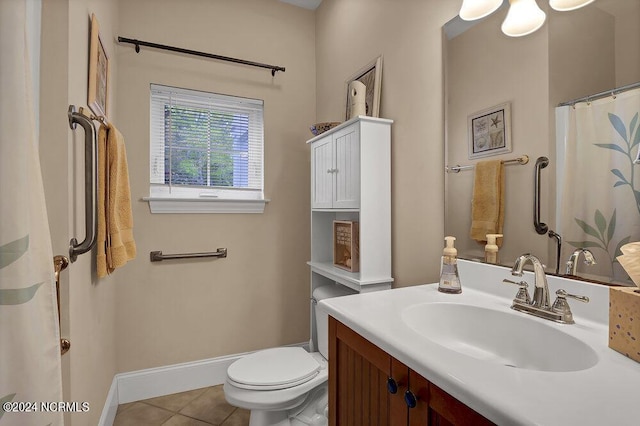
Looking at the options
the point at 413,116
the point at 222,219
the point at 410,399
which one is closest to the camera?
the point at 410,399

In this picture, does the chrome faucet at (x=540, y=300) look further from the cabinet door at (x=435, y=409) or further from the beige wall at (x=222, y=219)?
the beige wall at (x=222, y=219)

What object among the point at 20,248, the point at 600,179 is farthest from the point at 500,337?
the point at 20,248

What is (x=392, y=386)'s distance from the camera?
2.48 ft

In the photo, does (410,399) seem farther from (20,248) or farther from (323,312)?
(323,312)

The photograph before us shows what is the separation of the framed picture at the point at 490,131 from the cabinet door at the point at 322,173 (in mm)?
779

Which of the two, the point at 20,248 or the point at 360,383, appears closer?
the point at 20,248

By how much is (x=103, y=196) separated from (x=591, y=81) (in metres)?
1.72

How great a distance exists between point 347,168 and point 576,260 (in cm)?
102

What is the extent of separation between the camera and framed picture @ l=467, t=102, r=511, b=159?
1125 millimetres

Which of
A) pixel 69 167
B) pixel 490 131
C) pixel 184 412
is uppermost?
pixel 490 131

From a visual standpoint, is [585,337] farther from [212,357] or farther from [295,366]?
[212,357]

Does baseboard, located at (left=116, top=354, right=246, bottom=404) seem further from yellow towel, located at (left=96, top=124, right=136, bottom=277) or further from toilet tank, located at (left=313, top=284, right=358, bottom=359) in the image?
yellow towel, located at (left=96, top=124, right=136, bottom=277)

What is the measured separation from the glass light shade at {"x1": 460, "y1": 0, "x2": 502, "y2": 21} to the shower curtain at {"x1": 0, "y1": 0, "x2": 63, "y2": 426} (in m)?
1.33

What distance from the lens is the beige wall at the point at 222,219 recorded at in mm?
2029
